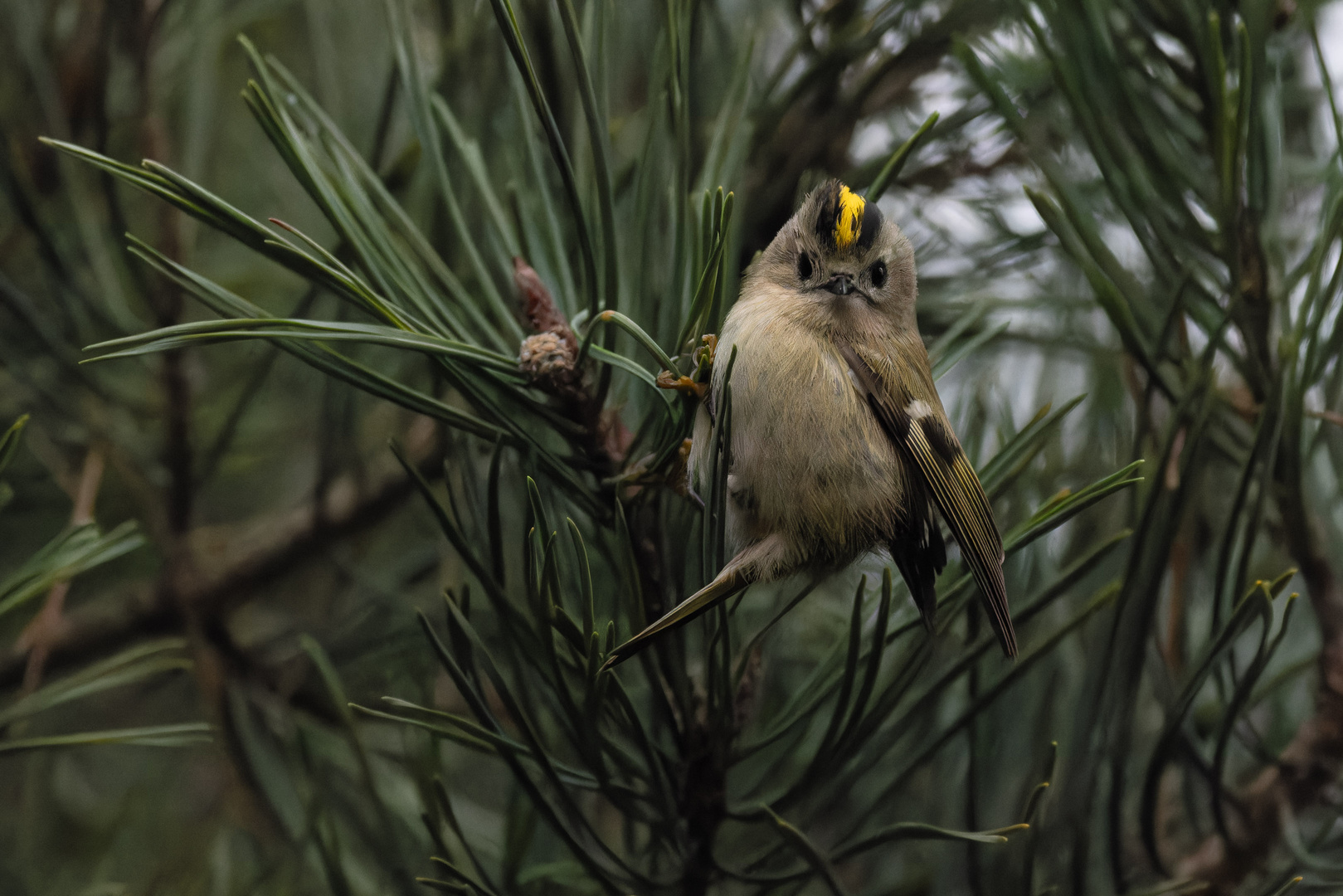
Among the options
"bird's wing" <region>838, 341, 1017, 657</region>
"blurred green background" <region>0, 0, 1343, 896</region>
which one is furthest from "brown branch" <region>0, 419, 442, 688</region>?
"bird's wing" <region>838, 341, 1017, 657</region>

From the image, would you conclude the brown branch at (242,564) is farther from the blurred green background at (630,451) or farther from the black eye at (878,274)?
the black eye at (878,274)

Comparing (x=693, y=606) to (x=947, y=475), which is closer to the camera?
(x=693, y=606)

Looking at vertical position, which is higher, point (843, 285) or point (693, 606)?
point (843, 285)

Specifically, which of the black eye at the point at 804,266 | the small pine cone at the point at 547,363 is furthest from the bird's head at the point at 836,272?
the small pine cone at the point at 547,363

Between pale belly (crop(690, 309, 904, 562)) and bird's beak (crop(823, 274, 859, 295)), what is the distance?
8 centimetres

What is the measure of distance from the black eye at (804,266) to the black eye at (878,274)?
6cm

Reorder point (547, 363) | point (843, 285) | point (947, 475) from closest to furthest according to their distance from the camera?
point (547, 363), point (947, 475), point (843, 285)

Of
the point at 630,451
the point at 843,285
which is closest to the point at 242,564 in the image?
→ the point at 630,451

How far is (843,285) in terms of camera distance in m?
0.93

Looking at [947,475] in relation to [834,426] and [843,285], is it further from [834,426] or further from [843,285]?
[843,285]

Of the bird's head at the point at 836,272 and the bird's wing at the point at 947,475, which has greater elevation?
the bird's head at the point at 836,272

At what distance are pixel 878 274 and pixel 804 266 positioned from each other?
0.08 m

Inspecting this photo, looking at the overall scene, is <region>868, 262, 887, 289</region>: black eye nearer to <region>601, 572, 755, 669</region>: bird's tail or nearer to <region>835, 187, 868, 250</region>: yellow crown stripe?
<region>835, 187, 868, 250</region>: yellow crown stripe

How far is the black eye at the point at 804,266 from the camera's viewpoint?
94 centimetres
